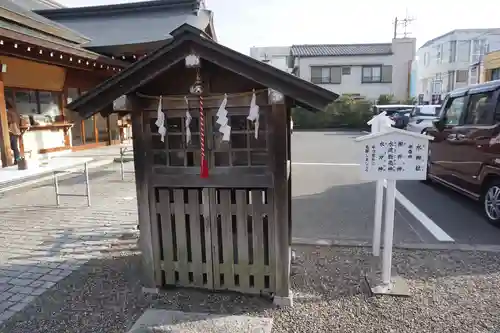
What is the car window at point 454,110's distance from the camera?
20.7 ft

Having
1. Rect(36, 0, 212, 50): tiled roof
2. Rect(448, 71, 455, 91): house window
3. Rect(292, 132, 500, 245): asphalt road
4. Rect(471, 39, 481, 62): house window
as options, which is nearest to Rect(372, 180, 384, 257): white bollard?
Rect(292, 132, 500, 245): asphalt road

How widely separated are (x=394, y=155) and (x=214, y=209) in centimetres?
175

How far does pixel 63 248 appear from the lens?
4.43 metres

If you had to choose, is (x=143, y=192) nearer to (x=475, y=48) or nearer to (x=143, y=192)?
(x=143, y=192)

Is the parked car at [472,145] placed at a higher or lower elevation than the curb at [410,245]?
higher

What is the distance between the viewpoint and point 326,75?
3106cm

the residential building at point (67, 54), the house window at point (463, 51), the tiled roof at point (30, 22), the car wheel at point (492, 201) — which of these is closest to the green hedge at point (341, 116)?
the residential building at point (67, 54)

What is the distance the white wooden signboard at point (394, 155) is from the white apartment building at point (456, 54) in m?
31.4

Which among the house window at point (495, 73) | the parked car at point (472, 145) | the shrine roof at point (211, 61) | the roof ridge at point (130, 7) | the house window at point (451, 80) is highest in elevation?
the roof ridge at point (130, 7)

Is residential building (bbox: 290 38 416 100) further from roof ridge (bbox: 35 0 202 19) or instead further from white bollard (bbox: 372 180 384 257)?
white bollard (bbox: 372 180 384 257)

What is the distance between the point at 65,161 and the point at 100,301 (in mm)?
6559

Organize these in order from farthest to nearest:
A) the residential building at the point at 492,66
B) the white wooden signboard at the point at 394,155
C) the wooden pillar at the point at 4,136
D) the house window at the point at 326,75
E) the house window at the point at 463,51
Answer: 1. the house window at the point at 463,51
2. the house window at the point at 326,75
3. the residential building at the point at 492,66
4. the wooden pillar at the point at 4,136
5. the white wooden signboard at the point at 394,155

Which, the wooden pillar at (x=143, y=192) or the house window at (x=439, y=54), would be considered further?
the house window at (x=439, y=54)

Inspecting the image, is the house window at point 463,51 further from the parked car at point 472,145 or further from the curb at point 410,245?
the curb at point 410,245
